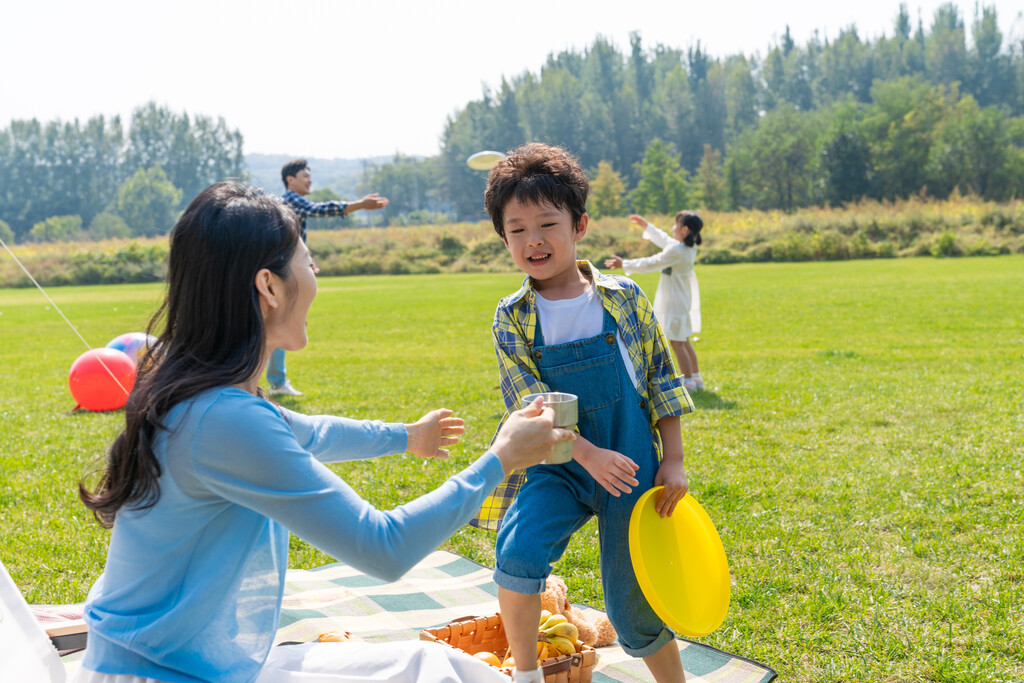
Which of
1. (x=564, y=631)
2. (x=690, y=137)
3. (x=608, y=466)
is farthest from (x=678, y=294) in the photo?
(x=690, y=137)

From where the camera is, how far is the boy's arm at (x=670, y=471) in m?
2.54

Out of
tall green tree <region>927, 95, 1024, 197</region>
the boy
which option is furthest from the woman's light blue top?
tall green tree <region>927, 95, 1024, 197</region>

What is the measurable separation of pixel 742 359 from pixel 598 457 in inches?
335

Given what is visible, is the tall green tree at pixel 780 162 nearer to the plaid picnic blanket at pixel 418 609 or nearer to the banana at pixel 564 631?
the plaid picnic blanket at pixel 418 609

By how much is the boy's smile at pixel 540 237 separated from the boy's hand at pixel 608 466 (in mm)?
608

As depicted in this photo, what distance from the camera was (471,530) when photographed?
4574 millimetres

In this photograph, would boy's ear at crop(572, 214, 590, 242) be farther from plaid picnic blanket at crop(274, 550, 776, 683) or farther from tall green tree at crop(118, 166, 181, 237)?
tall green tree at crop(118, 166, 181, 237)

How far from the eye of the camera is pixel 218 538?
60.4 inches

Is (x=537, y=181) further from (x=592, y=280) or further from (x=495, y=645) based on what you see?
(x=495, y=645)

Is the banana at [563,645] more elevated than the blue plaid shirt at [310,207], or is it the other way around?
the blue plaid shirt at [310,207]

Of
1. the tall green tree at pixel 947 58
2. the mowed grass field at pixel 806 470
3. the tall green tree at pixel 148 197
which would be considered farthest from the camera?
the tall green tree at pixel 947 58

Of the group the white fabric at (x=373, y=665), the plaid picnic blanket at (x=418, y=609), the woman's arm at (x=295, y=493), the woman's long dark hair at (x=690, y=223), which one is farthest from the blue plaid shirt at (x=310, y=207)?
the woman's arm at (x=295, y=493)

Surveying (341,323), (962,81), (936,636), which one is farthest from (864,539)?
(962,81)

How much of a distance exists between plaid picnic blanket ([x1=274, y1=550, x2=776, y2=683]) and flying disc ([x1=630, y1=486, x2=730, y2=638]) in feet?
1.74
